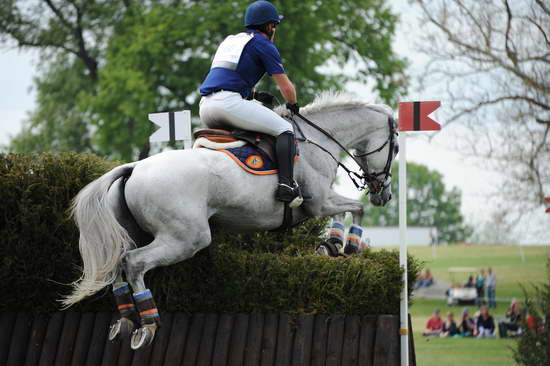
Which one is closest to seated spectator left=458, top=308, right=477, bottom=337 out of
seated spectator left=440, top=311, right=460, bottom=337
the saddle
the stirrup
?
seated spectator left=440, top=311, right=460, bottom=337

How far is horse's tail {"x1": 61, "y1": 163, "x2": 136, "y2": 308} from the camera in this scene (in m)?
5.20

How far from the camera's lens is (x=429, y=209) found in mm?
92188

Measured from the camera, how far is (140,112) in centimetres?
2112

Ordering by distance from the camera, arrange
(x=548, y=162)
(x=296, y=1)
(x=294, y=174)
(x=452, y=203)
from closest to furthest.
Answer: (x=294, y=174) → (x=548, y=162) → (x=296, y=1) → (x=452, y=203)

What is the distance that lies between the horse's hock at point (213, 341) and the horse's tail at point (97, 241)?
1.03 meters

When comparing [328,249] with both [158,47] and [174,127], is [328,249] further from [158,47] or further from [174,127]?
[158,47]

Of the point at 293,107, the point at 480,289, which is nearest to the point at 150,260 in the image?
the point at 293,107

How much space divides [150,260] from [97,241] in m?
0.41

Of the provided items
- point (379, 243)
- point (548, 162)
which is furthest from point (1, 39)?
point (379, 243)

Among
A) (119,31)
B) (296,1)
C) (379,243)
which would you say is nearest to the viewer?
(296,1)

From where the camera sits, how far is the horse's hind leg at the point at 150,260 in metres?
5.27

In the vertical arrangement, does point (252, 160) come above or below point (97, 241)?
above

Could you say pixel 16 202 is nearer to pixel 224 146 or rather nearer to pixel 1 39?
pixel 224 146

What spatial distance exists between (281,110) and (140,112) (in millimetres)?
15476
